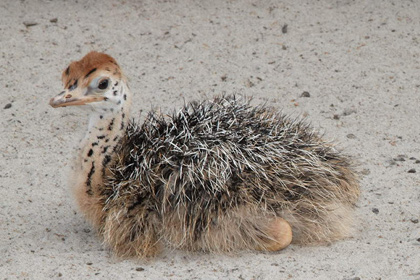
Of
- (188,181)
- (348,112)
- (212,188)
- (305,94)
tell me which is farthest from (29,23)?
(212,188)

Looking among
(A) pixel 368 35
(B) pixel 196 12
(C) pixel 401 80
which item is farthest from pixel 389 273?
(B) pixel 196 12

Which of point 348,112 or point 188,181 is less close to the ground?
point 348,112

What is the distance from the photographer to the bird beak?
4051 millimetres

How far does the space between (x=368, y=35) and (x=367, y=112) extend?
1.27 m

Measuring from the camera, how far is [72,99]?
4059 mm

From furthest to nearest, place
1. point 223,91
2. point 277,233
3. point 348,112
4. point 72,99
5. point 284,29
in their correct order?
point 284,29, point 348,112, point 223,91, point 277,233, point 72,99

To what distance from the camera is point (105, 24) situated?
287 inches

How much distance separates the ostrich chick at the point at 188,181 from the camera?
411 centimetres

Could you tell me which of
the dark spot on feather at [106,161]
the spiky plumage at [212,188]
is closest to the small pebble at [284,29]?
the spiky plumage at [212,188]

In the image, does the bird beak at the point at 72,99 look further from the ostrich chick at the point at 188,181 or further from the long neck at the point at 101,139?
the long neck at the point at 101,139

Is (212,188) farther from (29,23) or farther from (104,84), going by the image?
(29,23)

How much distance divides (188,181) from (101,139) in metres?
0.52

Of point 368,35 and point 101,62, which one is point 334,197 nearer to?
point 101,62

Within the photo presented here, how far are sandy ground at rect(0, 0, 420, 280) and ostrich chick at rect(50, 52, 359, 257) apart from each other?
6.1 inches
